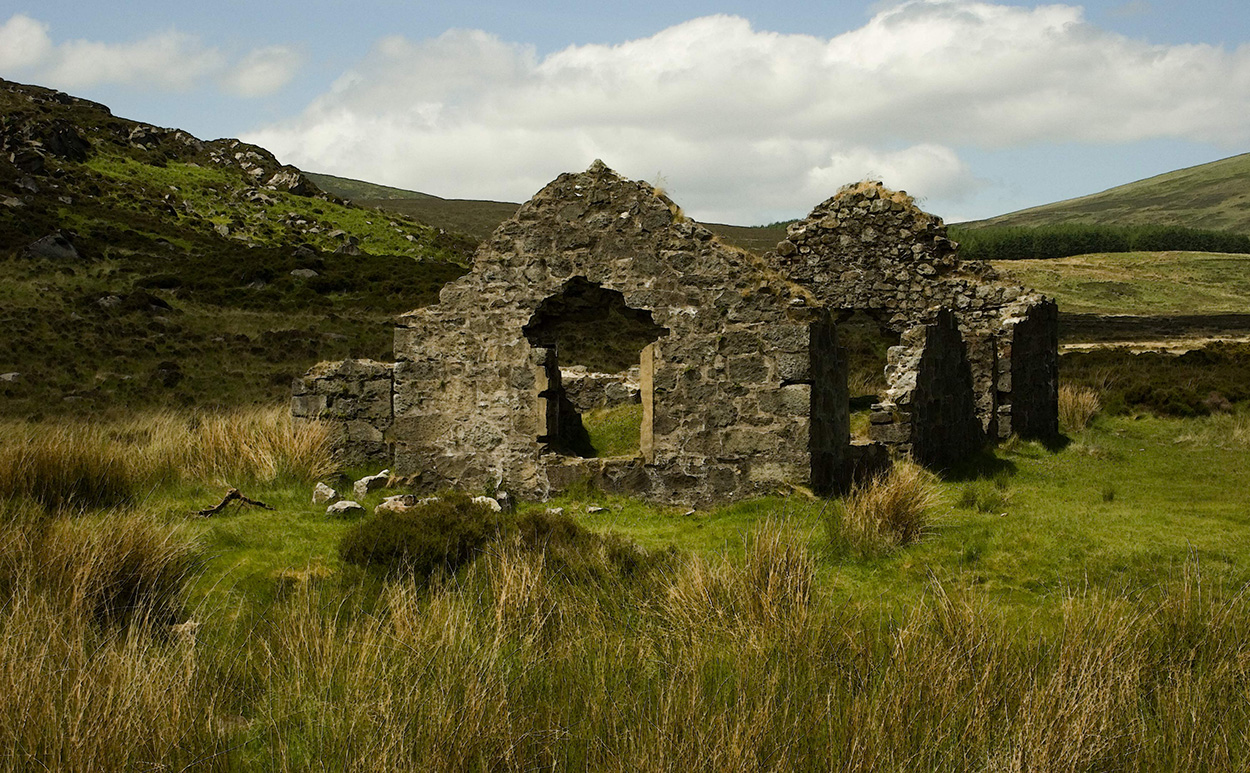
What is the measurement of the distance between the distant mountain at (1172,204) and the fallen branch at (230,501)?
131359mm

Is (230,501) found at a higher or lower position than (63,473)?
lower

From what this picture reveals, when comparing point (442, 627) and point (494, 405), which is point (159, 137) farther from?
point (442, 627)

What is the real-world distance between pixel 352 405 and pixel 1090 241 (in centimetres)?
8894

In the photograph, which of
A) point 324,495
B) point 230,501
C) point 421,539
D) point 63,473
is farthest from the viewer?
point 324,495

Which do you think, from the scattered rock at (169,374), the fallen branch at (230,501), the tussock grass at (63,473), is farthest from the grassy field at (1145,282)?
the tussock grass at (63,473)

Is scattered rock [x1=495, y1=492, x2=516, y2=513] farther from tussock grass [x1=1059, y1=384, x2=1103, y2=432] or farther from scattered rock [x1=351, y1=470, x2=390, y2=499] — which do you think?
tussock grass [x1=1059, y1=384, x2=1103, y2=432]

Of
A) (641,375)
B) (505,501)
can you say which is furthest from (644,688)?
(641,375)

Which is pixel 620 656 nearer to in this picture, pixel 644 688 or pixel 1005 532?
pixel 644 688

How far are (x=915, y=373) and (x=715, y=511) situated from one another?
3.69 m

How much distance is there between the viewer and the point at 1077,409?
1736 centimetres

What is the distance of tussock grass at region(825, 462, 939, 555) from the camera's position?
290 inches

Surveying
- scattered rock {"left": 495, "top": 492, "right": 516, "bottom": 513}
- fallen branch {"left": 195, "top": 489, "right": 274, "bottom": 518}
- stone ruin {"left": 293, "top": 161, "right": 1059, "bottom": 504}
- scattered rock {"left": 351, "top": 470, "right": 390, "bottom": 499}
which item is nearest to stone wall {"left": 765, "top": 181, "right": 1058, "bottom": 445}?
stone ruin {"left": 293, "top": 161, "right": 1059, "bottom": 504}

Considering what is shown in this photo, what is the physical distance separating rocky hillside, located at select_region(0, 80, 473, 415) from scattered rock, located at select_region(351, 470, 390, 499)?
34.5 ft

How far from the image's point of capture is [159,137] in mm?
60344
